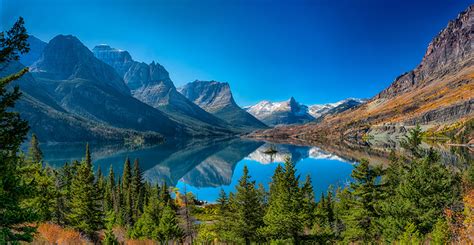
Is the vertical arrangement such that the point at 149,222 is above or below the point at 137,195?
below

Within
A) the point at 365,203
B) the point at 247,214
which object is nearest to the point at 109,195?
the point at 247,214

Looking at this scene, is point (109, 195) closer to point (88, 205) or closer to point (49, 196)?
point (49, 196)

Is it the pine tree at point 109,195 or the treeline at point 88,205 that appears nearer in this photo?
the treeline at point 88,205

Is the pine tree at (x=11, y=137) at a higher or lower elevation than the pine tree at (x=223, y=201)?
higher

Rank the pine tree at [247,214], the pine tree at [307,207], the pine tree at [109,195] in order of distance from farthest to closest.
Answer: the pine tree at [109,195]
the pine tree at [247,214]
the pine tree at [307,207]

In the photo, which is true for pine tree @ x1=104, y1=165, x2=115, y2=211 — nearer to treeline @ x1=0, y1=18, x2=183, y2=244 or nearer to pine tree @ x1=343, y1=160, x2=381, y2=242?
treeline @ x1=0, y1=18, x2=183, y2=244

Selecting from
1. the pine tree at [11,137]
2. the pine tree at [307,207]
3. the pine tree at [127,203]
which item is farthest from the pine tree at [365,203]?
the pine tree at [127,203]

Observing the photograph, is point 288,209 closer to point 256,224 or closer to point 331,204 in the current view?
point 256,224

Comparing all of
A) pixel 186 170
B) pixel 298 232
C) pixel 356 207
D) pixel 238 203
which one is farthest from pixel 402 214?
pixel 186 170

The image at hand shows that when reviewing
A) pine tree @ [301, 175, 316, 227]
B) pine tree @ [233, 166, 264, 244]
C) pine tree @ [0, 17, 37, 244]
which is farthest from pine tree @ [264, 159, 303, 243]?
pine tree @ [0, 17, 37, 244]

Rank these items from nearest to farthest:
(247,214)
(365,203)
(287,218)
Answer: (287,218)
(247,214)
(365,203)

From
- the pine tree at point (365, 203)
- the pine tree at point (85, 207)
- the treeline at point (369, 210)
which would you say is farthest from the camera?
the pine tree at point (85, 207)

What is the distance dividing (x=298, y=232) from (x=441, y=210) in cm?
1252

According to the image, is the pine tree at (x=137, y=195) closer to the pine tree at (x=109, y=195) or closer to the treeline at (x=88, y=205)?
the treeline at (x=88, y=205)
